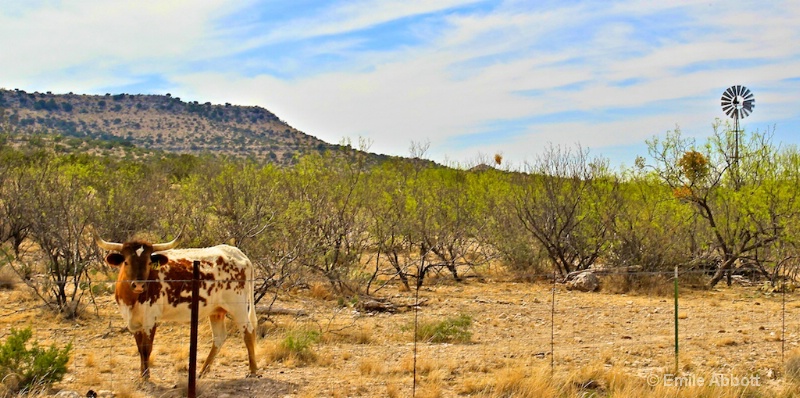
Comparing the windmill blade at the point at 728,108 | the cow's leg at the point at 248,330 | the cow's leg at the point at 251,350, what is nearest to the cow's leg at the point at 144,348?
the cow's leg at the point at 248,330

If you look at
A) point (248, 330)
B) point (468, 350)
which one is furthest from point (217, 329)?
point (468, 350)

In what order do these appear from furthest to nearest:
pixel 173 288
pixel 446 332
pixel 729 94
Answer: pixel 729 94 < pixel 446 332 < pixel 173 288

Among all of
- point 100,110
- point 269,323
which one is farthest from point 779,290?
point 100,110

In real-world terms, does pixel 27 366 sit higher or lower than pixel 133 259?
lower

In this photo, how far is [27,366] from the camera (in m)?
8.02

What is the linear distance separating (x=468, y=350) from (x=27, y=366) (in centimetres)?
618

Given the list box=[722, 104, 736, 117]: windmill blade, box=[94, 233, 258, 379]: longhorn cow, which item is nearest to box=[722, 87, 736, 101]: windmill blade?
box=[722, 104, 736, 117]: windmill blade

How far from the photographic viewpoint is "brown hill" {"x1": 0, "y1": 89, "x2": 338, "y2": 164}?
71.1m

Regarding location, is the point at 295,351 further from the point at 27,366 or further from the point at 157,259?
the point at 27,366

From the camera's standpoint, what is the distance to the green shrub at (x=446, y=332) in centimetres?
1201

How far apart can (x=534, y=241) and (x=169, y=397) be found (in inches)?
668

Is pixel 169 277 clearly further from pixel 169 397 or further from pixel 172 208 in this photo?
pixel 172 208

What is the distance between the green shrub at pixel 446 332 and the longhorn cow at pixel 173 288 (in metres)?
3.85

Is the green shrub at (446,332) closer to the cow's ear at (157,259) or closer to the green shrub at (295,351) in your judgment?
the green shrub at (295,351)
